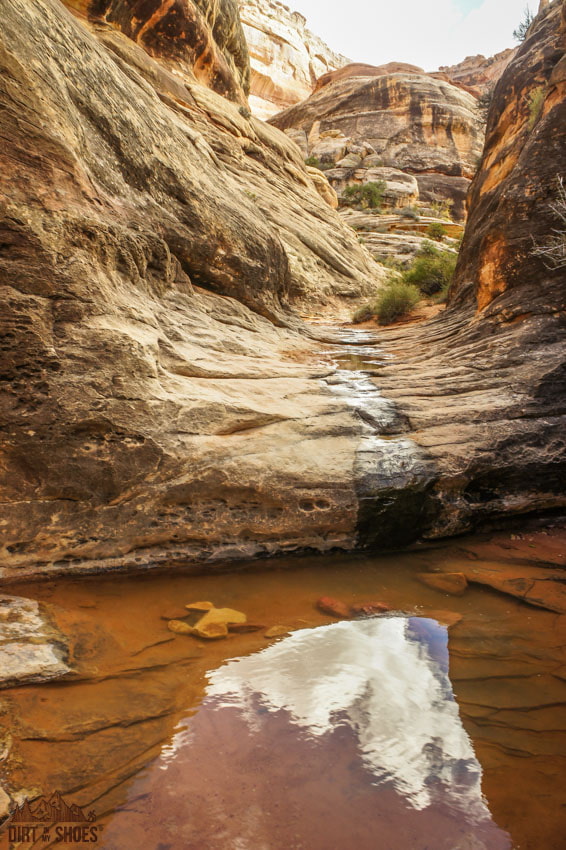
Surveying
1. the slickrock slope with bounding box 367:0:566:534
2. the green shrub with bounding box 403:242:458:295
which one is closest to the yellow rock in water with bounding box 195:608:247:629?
the slickrock slope with bounding box 367:0:566:534

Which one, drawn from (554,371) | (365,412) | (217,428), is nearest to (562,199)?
(554,371)

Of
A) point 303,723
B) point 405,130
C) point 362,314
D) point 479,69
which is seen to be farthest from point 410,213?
point 479,69

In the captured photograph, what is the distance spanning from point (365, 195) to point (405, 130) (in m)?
13.7

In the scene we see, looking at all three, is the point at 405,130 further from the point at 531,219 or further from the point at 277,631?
the point at 277,631

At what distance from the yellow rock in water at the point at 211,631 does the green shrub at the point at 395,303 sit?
1162cm

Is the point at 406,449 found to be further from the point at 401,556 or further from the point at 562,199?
the point at 562,199

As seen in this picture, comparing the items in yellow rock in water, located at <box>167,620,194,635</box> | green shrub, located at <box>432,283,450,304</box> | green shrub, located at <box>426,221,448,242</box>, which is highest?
green shrub, located at <box>426,221,448,242</box>

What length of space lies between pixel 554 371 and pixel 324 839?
5383 millimetres

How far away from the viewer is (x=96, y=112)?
6164 millimetres

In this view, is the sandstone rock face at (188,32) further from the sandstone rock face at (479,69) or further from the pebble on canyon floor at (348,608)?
the sandstone rock face at (479,69)

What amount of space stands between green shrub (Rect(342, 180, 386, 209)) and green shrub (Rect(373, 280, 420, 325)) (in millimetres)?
21114

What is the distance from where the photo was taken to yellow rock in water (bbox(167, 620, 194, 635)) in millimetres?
2881

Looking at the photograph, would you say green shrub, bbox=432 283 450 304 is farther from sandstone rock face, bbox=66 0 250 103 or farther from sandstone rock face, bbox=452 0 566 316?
sandstone rock face, bbox=66 0 250 103

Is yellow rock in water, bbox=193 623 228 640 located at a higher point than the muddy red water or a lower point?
lower
